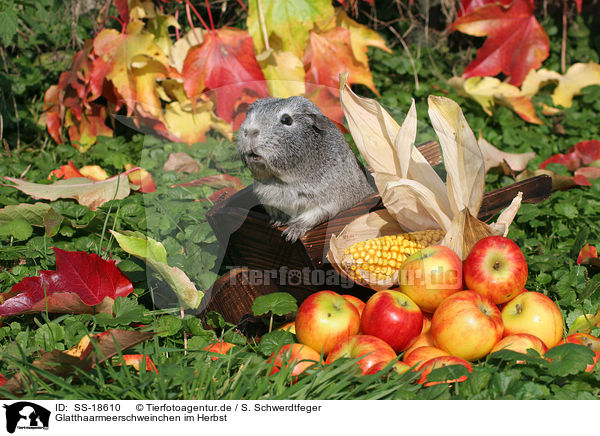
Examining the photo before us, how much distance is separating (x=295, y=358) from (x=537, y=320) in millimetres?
903

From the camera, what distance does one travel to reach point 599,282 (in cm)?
246

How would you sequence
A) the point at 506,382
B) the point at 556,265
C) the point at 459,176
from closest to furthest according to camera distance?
the point at 506,382
the point at 459,176
the point at 556,265

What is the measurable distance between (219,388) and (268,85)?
5.02 feet

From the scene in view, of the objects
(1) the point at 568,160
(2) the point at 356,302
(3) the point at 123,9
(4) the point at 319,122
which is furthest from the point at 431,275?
(3) the point at 123,9

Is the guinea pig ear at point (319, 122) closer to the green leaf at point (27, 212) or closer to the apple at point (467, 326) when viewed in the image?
the apple at point (467, 326)

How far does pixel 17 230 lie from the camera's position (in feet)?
9.25

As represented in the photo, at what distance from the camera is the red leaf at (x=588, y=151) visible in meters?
3.76

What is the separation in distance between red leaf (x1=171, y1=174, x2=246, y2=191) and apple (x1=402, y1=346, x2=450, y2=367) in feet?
3.64

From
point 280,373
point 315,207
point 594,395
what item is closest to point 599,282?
point 594,395

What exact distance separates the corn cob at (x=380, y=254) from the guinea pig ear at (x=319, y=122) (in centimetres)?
51

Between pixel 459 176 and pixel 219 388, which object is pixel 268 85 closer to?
pixel 459 176

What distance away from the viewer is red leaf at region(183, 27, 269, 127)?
3.15 metres
